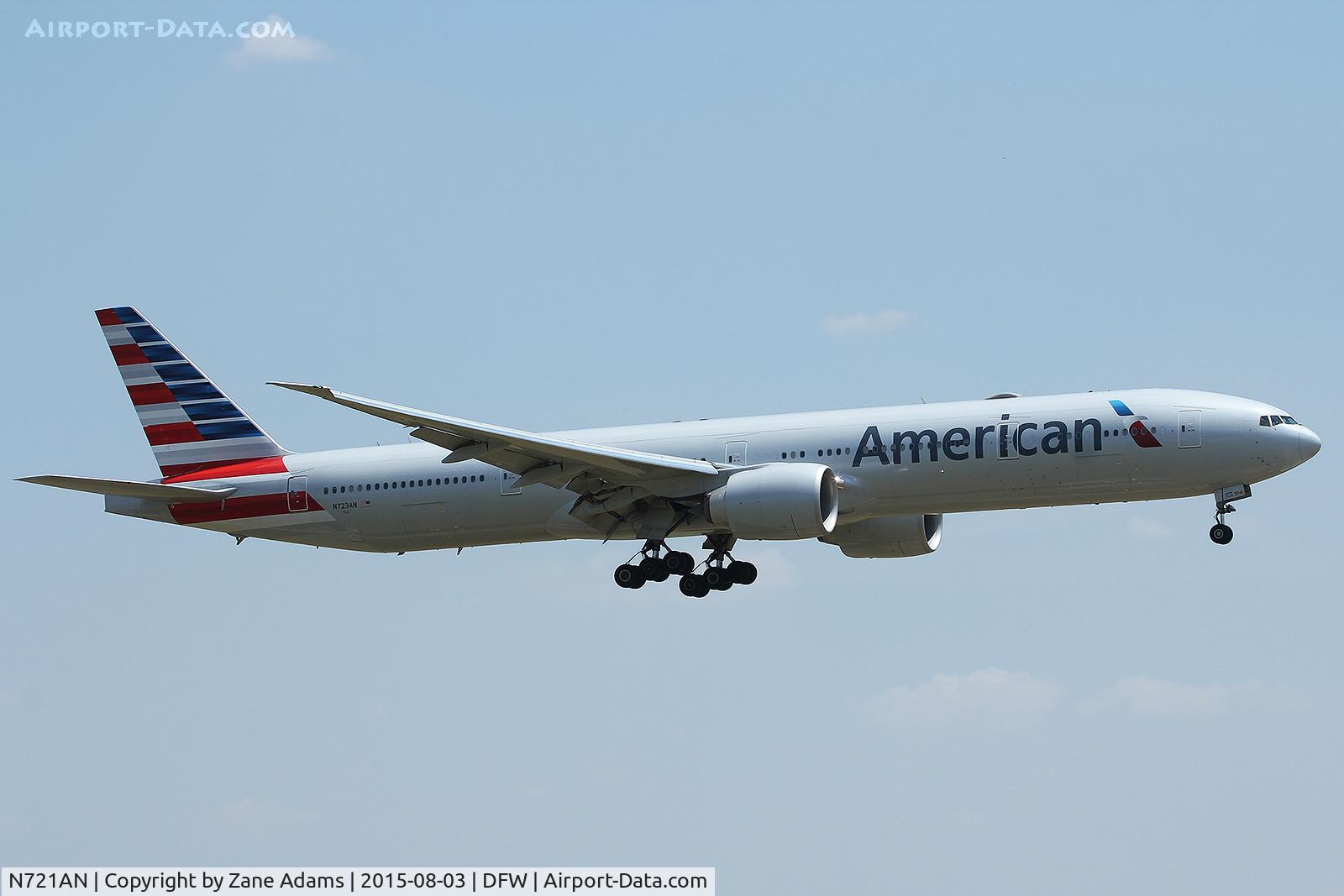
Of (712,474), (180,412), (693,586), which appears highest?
(180,412)

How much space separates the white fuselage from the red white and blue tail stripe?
2.16 metres

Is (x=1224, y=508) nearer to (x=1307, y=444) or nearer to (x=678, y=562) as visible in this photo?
(x=1307, y=444)

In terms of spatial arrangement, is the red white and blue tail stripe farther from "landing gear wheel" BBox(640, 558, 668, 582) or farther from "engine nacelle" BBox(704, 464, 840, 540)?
"engine nacelle" BBox(704, 464, 840, 540)

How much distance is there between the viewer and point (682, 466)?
131 feet

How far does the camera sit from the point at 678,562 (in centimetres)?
4288

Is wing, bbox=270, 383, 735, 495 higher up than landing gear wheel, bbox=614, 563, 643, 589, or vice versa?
wing, bbox=270, 383, 735, 495

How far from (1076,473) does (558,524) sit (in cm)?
1266

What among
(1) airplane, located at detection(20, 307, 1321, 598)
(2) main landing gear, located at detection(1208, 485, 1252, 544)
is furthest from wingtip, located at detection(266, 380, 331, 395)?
(2) main landing gear, located at detection(1208, 485, 1252, 544)

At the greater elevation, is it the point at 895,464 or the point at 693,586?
the point at 895,464

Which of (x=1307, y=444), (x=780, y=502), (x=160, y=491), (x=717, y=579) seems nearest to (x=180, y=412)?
(x=160, y=491)

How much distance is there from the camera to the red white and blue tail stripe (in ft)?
154

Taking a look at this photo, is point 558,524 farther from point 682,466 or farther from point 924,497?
point 924,497

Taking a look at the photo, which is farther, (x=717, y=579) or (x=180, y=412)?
(x=180, y=412)

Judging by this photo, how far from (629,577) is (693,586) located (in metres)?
1.61
